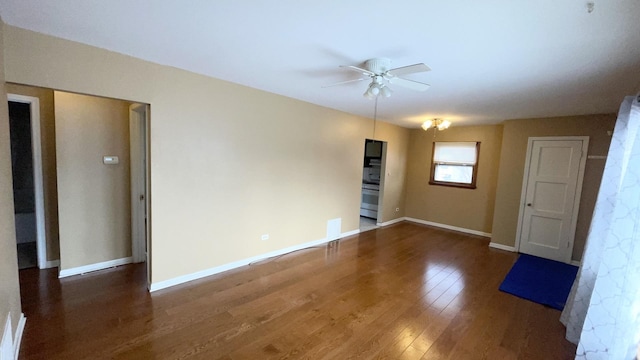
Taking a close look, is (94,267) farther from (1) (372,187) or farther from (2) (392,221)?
(2) (392,221)

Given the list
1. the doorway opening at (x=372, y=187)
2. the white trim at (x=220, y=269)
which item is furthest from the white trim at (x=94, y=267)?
the doorway opening at (x=372, y=187)

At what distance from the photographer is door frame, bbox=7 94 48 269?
9.65ft

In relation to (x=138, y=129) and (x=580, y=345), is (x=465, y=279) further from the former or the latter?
(x=138, y=129)

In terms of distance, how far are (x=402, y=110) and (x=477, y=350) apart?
136 inches

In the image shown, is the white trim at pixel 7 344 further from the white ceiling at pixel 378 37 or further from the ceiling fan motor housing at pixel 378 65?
the ceiling fan motor housing at pixel 378 65

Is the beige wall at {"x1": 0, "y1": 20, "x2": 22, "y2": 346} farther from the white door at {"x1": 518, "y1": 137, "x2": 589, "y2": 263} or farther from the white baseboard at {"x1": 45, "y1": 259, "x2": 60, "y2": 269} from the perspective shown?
the white door at {"x1": 518, "y1": 137, "x2": 589, "y2": 263}

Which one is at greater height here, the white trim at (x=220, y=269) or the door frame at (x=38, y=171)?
the door frame at (x=38, y=171)

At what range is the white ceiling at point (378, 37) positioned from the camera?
156 centimetres

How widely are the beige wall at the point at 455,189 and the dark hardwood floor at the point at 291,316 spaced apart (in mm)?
2218

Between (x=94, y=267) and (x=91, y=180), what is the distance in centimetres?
109

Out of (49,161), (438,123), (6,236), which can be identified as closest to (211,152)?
(6,236)

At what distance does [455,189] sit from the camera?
19.6 ft

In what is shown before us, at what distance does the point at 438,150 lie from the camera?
245 inches

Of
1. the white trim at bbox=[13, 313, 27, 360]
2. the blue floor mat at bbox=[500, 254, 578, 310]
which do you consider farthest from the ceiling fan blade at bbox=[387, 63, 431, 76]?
the white trim at bbox=[13, 313, 27, 360]
